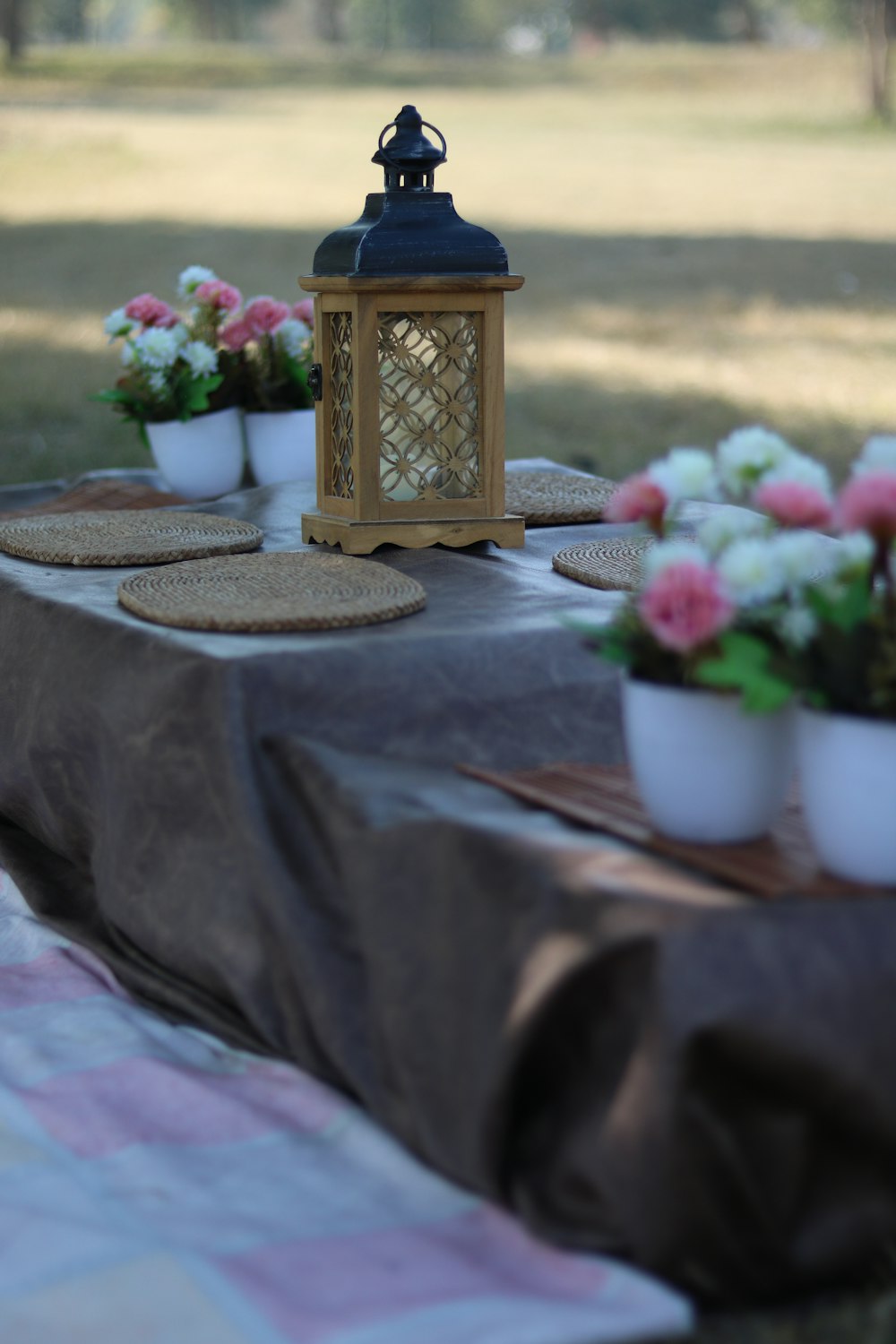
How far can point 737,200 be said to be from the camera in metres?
12.5

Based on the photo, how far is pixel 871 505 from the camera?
1.16m

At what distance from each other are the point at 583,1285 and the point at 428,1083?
20cm

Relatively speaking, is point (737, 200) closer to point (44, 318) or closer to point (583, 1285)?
point (44, 318)

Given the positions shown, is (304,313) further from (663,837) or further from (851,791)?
(851,791)

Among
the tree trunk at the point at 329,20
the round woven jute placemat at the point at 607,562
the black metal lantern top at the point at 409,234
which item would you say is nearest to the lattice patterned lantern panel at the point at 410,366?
the black metal lantern top at the point at 409,234

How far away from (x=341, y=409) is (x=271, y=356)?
0.81 meters

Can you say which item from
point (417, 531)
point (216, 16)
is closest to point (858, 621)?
point (417, 531)

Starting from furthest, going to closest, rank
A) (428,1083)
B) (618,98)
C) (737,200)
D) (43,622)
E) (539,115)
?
1. (618,98)
2. (539,115)
3. (737,200)
4. (43,622)
5. (428,1083)

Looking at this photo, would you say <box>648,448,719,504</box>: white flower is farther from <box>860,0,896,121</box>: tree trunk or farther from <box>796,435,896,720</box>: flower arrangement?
<box>860,0,896,121</box>: tree trunk

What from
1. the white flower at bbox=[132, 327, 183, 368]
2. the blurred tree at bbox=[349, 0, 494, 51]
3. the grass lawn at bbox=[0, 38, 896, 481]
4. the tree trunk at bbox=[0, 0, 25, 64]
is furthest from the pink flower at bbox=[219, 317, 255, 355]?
the blurred tree at bbox=[349, 0, 494, 51]

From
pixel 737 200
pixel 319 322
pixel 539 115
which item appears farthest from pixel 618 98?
pixel 319 322

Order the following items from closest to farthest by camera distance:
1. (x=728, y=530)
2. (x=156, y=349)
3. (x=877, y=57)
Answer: (x=728, y=530) < (x=156, y=349) < (x=877, y=57)

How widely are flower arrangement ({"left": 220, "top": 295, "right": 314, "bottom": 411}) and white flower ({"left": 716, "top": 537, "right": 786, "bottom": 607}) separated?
5.51ft

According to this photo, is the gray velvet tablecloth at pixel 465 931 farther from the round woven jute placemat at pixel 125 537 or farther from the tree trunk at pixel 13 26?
the tree trunk at pixel 13 26
